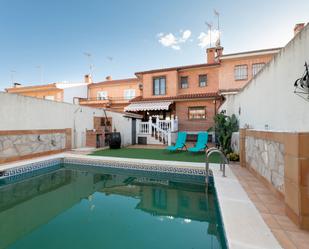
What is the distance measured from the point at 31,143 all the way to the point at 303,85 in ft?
51.4

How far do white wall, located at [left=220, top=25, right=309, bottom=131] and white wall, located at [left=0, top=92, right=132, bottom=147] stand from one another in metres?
15.0

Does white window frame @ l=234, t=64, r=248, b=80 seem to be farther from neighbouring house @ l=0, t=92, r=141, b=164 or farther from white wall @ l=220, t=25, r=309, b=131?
white wall @ l=220, t=25, r=309, b=131

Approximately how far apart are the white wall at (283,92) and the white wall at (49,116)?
1496cm

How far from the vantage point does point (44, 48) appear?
26.5 meters

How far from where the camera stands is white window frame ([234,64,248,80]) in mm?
23422

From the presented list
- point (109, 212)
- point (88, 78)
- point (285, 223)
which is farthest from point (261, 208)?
point (88, 78)

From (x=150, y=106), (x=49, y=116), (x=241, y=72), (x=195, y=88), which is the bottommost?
(x=49, y=116)

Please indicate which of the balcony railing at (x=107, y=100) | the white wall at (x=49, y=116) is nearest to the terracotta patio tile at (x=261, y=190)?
the white wall at (x=49, y=116)

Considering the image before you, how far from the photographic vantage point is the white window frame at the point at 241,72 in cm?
2342

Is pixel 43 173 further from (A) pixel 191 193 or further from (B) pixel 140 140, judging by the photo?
(B) pixel 140 140

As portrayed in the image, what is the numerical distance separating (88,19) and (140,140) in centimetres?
1608

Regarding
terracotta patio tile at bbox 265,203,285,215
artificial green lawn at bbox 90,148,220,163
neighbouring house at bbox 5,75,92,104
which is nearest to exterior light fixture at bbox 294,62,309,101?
terracotta patio tile at bbox 265,203,285,215

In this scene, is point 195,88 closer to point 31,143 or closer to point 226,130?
point 226,130

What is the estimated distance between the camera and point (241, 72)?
931 inches
